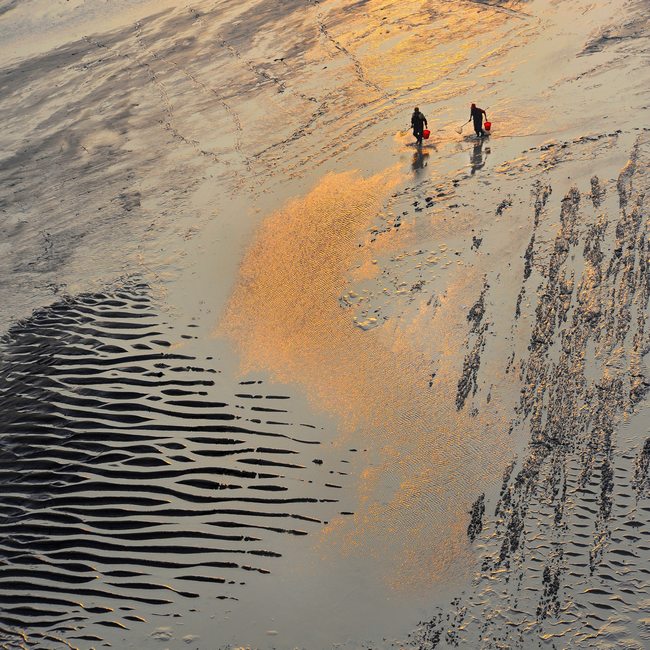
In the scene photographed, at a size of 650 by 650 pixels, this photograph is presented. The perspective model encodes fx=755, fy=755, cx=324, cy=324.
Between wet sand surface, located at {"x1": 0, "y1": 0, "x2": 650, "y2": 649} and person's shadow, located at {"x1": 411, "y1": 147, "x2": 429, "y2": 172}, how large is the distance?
6.8 inches

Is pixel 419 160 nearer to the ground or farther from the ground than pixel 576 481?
farther from the ground

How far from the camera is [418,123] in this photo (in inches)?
578

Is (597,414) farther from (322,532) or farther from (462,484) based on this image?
(322,532)

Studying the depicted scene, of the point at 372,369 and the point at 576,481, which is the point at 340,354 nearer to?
the point at 372,369

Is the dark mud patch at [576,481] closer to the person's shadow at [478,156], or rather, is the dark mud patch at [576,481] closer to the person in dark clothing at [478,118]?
the person's shadow at [478,156]

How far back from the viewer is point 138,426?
33.1ft

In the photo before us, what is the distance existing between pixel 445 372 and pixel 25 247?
338 inches

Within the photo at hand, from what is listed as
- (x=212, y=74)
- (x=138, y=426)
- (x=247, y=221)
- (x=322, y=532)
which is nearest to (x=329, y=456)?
(x=322, y=532)

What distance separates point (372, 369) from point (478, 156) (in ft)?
19.0

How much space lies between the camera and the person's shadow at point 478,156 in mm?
13922

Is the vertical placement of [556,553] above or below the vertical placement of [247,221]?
below

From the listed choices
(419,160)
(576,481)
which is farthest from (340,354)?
(419,160)

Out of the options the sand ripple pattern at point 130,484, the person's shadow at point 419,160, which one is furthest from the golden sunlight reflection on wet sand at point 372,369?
the sand ripple pattern at point 130,484

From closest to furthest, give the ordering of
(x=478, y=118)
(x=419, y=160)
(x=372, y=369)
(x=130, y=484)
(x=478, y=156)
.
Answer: (x=130, y=484)
(x=372, y=369)
(x=478, y=156)
(x=478, y=118)
(x=419, y=160)
